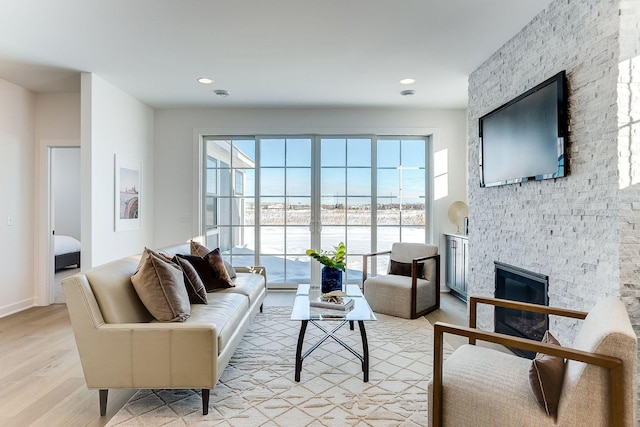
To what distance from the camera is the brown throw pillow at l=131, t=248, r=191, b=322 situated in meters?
2.32

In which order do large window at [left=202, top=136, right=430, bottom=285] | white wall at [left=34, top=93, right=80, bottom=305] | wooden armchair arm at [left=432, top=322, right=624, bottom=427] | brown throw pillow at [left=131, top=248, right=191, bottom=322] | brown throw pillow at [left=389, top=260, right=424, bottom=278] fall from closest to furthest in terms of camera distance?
wooden armchair arm at [left=432, top=322, right=624, bottom=427] → brown throw pillow at [left=131, top=248, right=191, bottom=322] → brown throw pillow at [left=389, top=260, right=424, bottom=278] → white wall at [left=34, top=93, right=80, bottom=305] → large window at [left=202, top=136, right=430, bottom=285]

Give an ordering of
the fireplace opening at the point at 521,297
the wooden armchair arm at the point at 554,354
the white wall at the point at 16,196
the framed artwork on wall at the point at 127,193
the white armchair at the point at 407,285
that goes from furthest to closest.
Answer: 1. the framed artwork on wall at the point at 127,193
2. the white wall at the point at 16,196
3. the white armchair at the point at 407,285
4. the fireplace opening at the point at 521,297
5. the wooden armchair arm at the point at 554,354

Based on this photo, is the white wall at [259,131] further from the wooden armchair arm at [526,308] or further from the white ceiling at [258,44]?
the wooden armchair arm at [526,308]

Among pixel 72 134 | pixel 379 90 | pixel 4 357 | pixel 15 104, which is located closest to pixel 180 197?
pixel 72 134

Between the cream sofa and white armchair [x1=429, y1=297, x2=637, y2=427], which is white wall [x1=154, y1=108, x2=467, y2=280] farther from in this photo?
white armchair [x1=429, y1=297, x2=637, y2=427]

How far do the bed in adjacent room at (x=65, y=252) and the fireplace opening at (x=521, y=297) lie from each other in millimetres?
6960

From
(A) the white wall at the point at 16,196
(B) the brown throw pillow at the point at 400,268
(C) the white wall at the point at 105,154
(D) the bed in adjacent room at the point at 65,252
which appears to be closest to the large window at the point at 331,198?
(B) the brown throw pillow at the point at 400,268

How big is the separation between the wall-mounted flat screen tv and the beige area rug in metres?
1.57

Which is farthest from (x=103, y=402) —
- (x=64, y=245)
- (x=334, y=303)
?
(x=64, y=245)

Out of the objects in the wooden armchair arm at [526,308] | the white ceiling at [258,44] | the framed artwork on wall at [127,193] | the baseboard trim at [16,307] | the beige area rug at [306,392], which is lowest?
the beige area rug at [306,392]

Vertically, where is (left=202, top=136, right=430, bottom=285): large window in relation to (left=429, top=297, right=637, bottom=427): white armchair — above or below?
above

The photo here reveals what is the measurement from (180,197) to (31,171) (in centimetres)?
173

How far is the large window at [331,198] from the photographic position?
5344 millimetres

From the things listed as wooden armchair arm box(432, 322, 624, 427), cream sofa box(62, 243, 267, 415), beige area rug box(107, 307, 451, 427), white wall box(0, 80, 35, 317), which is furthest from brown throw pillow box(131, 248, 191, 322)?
white wall box(0, 80, 35, 317)
